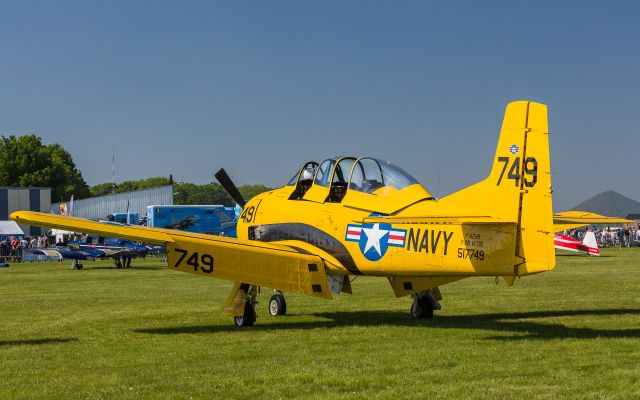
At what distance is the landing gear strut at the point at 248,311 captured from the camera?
14.3 metres

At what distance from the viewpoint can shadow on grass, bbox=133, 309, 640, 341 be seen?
40.1 feet

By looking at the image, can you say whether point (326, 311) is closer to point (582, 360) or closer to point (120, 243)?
point (582, 360)

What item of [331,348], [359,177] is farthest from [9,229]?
[331,348]

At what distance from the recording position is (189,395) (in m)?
8.03

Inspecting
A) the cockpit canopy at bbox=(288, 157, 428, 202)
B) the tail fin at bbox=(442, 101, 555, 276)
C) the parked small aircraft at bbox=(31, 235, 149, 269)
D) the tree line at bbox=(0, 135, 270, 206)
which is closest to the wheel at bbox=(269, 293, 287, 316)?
the cockpit canopy at bbox=(288, 157, 428, 202)

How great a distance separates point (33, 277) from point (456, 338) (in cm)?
2405

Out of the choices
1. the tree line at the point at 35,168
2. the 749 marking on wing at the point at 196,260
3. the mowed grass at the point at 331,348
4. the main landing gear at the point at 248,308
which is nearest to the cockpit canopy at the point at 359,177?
the main landing gear at the point at 248,308

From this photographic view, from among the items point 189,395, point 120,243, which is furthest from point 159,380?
point 120,243

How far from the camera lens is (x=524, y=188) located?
1118 centimetres

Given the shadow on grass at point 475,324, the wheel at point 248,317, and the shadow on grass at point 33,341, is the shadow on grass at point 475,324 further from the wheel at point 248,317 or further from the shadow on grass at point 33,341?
the shadow on grass at point 33,341

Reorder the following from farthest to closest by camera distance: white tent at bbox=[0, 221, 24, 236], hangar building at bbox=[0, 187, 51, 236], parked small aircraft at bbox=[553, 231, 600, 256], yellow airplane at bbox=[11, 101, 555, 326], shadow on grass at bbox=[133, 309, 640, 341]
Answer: hangar building at bbox=[0, 187, 51, 236]
white tent at bbox=[0, 221, 24, 236]
parked small aircraft at bbox=[553, 231, 600, 256]
shadow on grass at bbox=[133, 309, 640, 341]
yellow airplane at bbox=[11, 101, 555, 326]

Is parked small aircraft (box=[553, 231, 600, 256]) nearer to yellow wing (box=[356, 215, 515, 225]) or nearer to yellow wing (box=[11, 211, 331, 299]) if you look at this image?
yellow wing (box=[11, 211, 331, 299])

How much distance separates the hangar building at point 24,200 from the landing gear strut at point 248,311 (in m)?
69.0

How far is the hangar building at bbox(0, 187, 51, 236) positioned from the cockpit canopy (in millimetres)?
69427
